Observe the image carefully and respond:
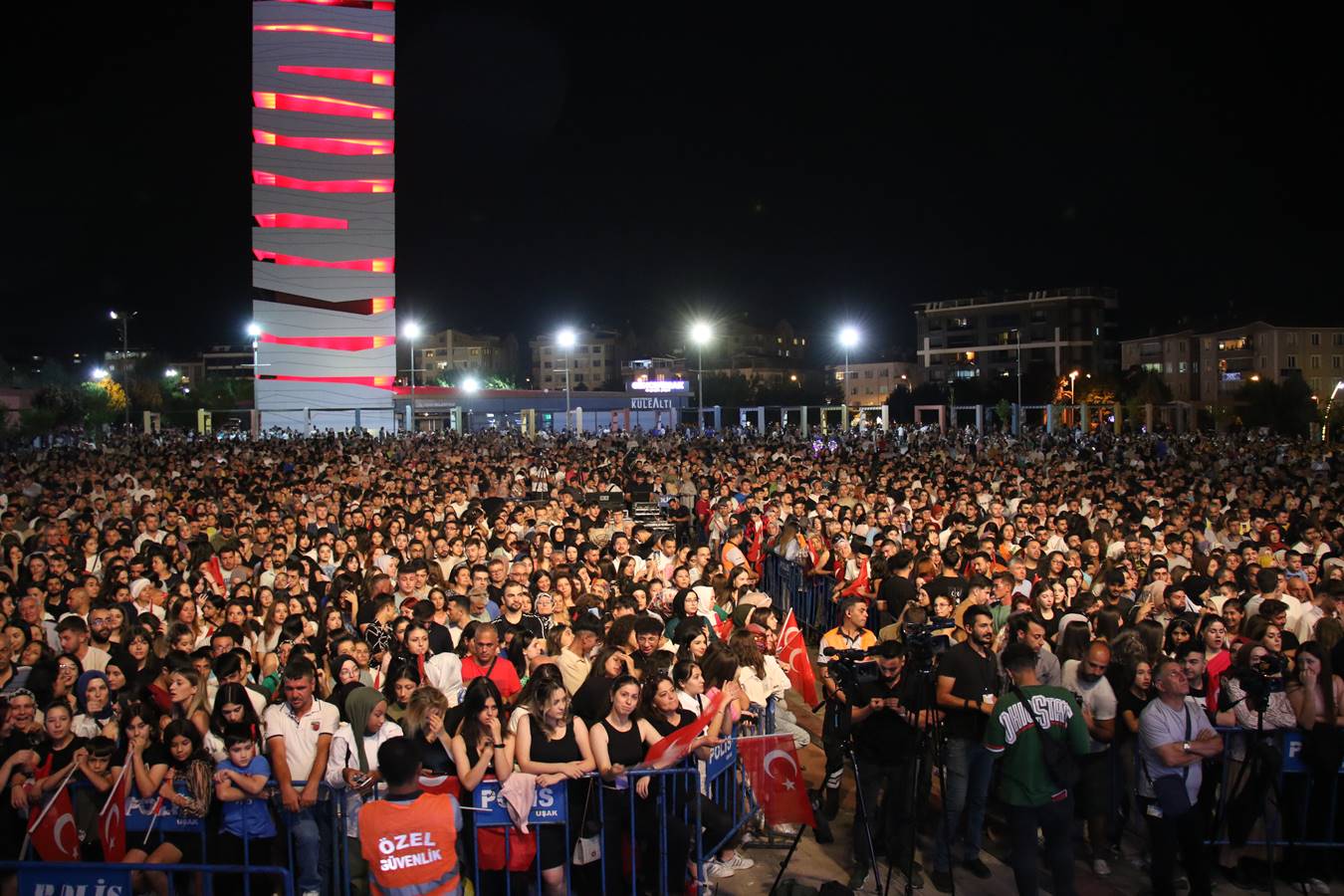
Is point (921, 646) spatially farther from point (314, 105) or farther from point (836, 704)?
point (314, 105)

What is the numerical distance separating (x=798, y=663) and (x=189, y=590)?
17.4 feet

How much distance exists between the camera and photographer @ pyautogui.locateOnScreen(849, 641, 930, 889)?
19.3 feet

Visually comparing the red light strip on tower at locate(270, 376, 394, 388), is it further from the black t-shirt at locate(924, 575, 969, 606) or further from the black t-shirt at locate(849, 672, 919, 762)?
the black t-shirt at locate(849, 672, 919, 762)

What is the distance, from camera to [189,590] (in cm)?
883

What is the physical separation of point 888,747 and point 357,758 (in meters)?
3.07

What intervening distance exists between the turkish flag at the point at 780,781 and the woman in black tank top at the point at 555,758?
103 centimetres

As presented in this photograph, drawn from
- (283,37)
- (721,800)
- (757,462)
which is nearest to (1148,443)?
(757,462)

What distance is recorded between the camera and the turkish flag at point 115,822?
5.10 meters

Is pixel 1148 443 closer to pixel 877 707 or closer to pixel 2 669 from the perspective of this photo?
pixel 877 707

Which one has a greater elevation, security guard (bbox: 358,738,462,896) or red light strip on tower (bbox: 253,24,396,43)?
red light strip on tower (bbox: 253,24,396,43)

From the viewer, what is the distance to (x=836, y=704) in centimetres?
640

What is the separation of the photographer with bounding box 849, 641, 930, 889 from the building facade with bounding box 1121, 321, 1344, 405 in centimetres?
6944

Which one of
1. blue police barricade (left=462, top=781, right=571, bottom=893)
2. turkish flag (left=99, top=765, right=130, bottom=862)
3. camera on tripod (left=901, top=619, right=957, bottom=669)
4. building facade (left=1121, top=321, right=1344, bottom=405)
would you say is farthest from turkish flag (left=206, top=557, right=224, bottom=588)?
building facade (left=1121, top=321, right=1344, bottom=405)

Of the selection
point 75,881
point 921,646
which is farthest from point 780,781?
point 75,881
